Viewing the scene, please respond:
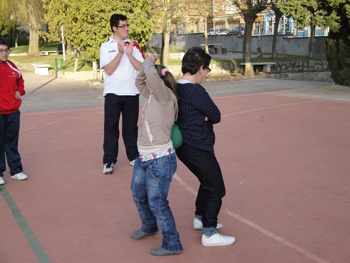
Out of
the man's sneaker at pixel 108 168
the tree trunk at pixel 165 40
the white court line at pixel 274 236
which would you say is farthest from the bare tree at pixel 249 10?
the white court line at pixel 274 236

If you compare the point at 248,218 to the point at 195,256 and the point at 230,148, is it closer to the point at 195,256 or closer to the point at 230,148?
the point at 195,256

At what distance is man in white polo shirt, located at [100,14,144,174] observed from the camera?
6395mm

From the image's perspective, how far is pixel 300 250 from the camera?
414 centimetres

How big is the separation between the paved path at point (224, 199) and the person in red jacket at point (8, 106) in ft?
1.33

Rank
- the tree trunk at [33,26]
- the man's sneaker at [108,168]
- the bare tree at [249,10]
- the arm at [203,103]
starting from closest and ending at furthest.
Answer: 1. the arm at [203,103]
2. the man's sneaker at [108,168]
3. the bare tree at [249,10]
4. the tree trunk at [33,26]

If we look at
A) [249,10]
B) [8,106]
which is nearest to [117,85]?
[8,106]

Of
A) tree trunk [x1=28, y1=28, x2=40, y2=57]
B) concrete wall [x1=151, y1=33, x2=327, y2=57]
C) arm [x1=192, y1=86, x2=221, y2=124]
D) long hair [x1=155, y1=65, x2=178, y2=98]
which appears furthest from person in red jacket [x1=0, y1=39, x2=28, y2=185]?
tree trunk [x1=28, y1=28, x2=40, y2=57]

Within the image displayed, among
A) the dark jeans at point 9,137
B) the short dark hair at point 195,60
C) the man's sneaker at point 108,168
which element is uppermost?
the short dark hair at point 195,60

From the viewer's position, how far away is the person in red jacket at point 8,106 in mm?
6105

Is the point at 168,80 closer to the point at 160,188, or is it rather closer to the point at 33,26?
the point at 160,188

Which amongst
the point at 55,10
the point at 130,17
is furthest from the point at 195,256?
the point at 55,10

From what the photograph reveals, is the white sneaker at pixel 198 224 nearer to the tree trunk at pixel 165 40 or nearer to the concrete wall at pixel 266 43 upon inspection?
the tree trunk at pixel 165 40

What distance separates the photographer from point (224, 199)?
561cm

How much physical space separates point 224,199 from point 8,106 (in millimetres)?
3123
